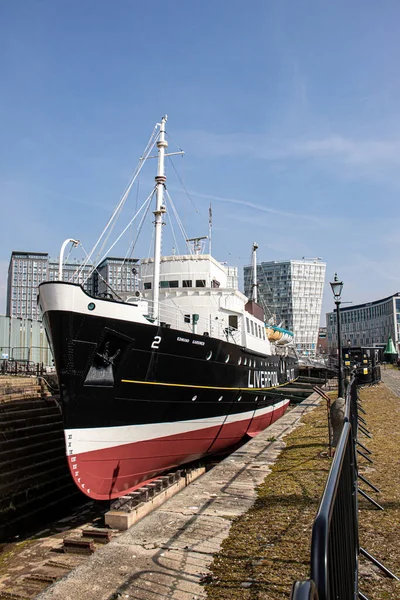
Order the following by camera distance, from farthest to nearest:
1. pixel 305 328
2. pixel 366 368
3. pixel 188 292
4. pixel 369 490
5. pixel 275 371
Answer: pixel 305 328
pixel 366 368
pixel 275 371
pixel 188 292
pixel 369 490

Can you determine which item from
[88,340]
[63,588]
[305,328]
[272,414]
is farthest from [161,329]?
[305,328]

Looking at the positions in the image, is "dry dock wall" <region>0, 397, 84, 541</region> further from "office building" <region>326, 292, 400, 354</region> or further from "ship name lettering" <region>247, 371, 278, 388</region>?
"office building" <region>326, 292, 400, 354</region>

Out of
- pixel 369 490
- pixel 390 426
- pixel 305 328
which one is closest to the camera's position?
pixel 369 490

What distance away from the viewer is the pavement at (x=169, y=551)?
496 centimetres

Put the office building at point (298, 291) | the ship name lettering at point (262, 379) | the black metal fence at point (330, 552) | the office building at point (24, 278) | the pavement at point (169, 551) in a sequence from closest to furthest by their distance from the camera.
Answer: the black metal fence at point (330, 552) < the pavement at point (169, 551) < the ship name lettering at point (262, 379) < the office building at point (298, 291) < the office building at point (24, 278)

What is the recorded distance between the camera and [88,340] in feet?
31.9

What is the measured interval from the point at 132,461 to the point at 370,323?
15819cm

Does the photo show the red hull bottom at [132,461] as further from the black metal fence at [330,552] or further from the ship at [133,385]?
the black metal fence at [330,552]

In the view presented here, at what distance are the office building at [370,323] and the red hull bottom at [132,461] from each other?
4769 inches

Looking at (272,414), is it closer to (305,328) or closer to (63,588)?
(63,588)

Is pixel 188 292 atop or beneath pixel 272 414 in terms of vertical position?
atop

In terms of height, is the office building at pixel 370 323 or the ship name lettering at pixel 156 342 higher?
the office building at pixel 370 323

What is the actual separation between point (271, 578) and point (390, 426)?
989 cm


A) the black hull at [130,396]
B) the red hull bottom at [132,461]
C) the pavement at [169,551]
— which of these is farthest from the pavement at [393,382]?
the pavement at [169,551]
